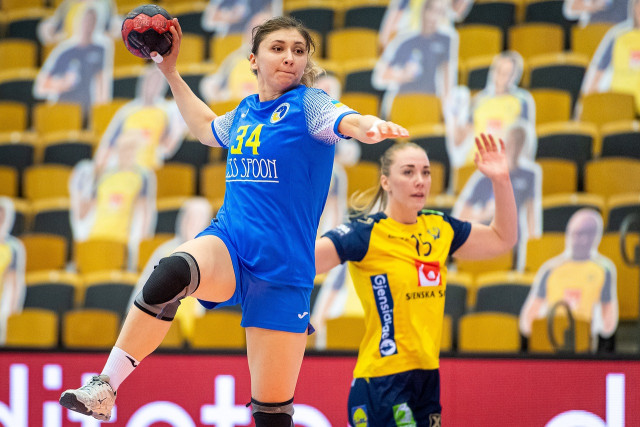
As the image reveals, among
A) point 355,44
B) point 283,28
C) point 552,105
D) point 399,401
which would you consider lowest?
point 399,401

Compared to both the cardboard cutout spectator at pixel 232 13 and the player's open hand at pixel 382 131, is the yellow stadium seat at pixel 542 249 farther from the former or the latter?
the cardboard cutout spectator at pixel 232 13

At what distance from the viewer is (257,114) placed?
331 centimetres

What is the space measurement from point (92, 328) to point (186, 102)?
10.8 ft

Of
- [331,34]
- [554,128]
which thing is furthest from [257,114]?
[331,34]

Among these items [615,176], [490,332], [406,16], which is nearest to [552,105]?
[615,176]

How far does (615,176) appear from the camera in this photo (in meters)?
6.82

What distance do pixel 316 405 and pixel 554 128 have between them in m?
3.78

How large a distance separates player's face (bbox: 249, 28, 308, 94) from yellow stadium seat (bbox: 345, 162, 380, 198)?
3.94m

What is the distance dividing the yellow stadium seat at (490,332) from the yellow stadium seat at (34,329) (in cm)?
316

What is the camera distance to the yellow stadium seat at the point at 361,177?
720 cm

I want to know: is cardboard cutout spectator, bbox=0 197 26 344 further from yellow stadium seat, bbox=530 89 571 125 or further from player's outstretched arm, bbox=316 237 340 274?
yellow stadium seat, bbox=530 89 571 125

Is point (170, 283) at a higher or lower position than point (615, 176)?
→ lower

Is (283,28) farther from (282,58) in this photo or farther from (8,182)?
(8,182)

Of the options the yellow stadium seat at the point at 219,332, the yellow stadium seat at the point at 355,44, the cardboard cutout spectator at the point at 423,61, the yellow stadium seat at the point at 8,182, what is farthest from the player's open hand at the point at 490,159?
the yellow stadium seat at the point at 8,182
